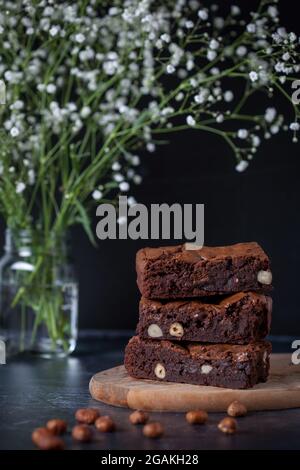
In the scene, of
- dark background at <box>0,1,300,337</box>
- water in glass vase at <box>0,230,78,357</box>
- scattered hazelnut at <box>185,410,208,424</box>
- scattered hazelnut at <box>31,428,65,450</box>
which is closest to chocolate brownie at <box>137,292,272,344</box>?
scattered hazelnut at <box>185,410,208,424</box>

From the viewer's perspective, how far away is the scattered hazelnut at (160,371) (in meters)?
1.78

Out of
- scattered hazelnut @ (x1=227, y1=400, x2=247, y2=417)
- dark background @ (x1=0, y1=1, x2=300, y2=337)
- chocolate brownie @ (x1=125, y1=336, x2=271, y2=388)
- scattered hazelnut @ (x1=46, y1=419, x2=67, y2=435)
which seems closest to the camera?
scattered hazelnut @ (x1=46, y1=419, x2=67, y2=435)

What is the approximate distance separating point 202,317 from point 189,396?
199mm

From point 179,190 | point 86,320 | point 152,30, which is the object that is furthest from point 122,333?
point 152,30

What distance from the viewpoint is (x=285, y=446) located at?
1.35 metres

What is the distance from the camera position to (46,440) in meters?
1.31

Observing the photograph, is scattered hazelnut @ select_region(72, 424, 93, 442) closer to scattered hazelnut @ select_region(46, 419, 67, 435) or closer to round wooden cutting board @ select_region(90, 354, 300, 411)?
scattered hazelnut @ select_region(46, 419, 67, 435)

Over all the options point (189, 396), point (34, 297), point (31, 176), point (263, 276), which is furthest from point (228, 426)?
point (31, 176)

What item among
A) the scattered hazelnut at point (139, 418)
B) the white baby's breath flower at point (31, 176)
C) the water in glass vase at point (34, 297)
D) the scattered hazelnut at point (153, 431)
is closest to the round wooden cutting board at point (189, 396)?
the scattered hazelnut at point (139, 418)

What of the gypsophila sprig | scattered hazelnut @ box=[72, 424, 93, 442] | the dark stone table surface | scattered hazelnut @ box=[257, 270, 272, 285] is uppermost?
the gypsophila sprig

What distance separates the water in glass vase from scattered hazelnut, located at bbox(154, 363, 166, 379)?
72 centimetres

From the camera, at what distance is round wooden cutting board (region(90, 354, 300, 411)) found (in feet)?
5.40

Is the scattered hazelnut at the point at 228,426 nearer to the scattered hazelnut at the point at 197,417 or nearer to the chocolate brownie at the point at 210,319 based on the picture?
the scattered hazelnut at the point at 197,417

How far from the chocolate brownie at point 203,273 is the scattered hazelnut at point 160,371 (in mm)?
153
